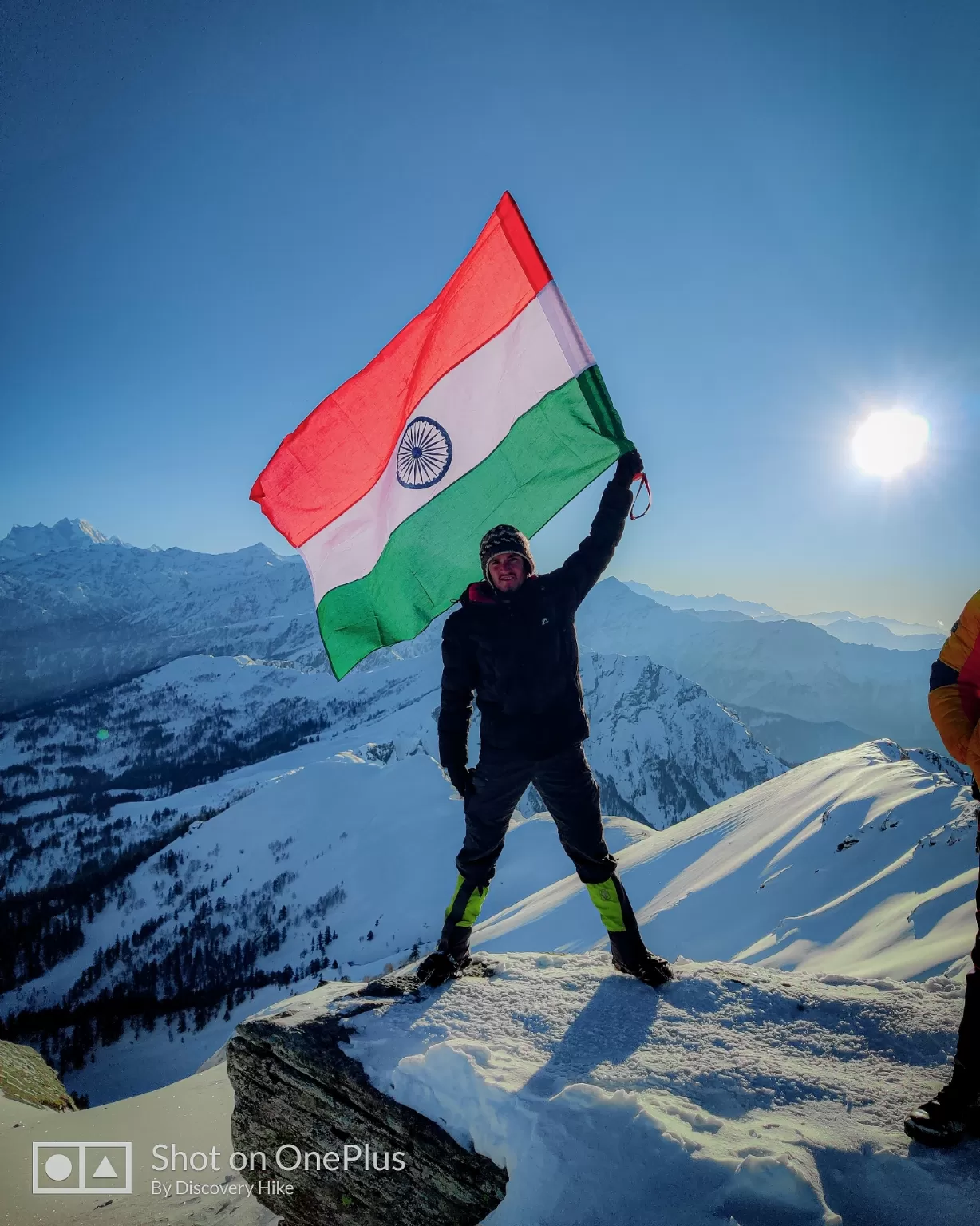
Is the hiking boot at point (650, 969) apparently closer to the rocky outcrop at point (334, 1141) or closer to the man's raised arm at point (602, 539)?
the rocky outcrop at point (334, 1141)

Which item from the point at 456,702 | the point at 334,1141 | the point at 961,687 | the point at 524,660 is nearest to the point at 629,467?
the point at 524,660

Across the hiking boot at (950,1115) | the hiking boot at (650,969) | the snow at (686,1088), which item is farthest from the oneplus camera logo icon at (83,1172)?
the hiking boot at (950,1115)

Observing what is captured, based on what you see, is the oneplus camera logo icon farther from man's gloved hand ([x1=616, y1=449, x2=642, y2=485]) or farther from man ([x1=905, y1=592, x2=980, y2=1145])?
man's gloved hand ([x1=616, y1=449, x2=642, y2=485])

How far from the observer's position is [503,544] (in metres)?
4.51

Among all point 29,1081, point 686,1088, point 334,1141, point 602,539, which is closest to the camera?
point 686,1088

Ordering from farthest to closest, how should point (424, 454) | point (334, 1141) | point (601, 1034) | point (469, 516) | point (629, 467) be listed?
point (424, 454), point (469, 516), point (629, 467), point (601, 1034), point (334, 1141)

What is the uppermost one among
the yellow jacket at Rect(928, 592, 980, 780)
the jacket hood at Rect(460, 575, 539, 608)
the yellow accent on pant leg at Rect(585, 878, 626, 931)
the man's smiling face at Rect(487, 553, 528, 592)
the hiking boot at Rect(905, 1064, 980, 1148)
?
the man's smiling face at Rect(487, 553, 528, 592)

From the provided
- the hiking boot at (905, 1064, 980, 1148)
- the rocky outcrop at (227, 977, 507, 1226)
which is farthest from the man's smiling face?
the hiking boot at (905, 1064, 980, 1148)

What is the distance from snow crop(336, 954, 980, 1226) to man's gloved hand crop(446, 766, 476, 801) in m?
1.52

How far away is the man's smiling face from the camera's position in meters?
4.51

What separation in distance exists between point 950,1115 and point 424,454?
633cm

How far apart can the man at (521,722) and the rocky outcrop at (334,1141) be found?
123cm

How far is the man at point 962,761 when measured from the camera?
8.90 ft

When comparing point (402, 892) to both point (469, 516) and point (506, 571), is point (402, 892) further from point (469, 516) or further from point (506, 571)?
point (506, 571)
